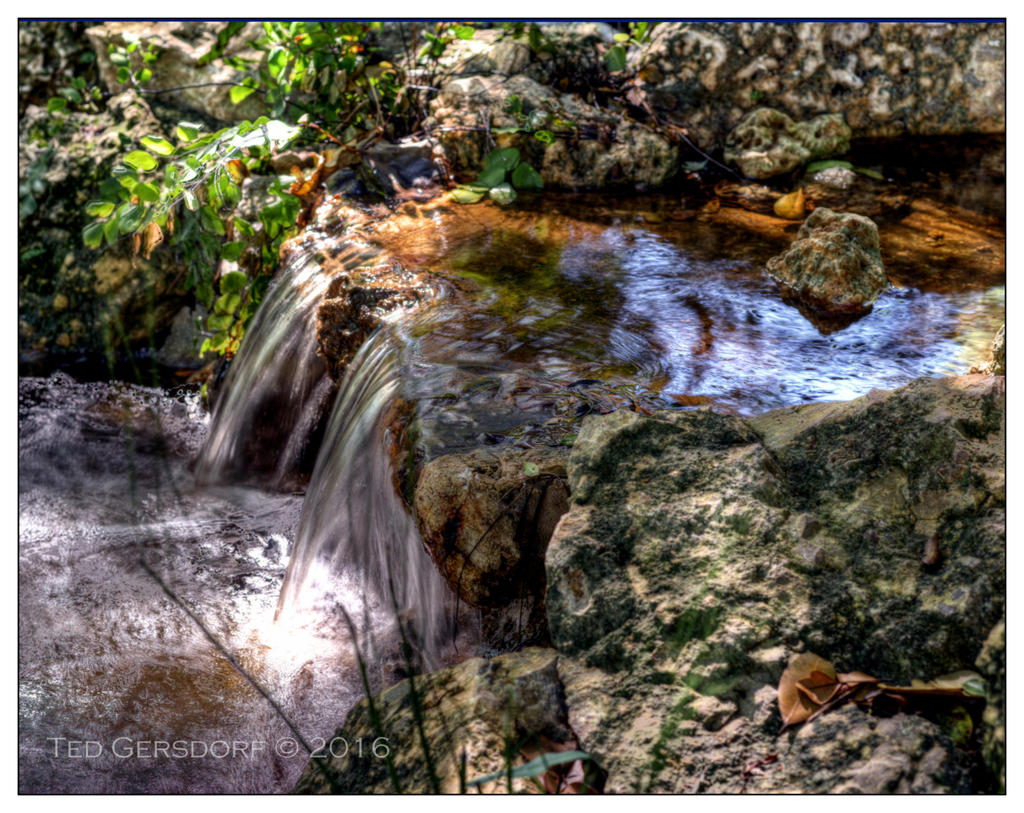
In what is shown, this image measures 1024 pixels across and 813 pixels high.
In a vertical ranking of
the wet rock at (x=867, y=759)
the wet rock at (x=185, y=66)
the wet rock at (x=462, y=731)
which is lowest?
the wet rock at (x=462, y=731)

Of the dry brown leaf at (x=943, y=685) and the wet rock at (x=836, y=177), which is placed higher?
the wet rock at (x=836, y=177)

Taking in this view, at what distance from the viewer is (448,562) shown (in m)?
1.80

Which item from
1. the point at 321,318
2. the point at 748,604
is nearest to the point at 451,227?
the point at 321,318

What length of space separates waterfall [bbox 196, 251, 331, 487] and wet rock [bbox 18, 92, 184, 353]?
42.3 inches

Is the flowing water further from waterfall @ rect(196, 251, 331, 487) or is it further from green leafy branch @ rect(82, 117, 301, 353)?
green leafy branch @ rect(82, 117, 301, 353)

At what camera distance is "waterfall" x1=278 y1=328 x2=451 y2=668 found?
1.94 meters

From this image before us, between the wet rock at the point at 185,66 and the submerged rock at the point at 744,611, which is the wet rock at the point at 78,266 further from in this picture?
the submerged rock at the point at 744,611

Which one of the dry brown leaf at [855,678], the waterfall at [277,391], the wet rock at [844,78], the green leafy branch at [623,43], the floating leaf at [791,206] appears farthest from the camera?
the wet rock at [844,78]

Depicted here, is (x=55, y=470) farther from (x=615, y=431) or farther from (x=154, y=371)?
(x=615, y=431)

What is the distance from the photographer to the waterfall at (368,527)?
1940 millimetres

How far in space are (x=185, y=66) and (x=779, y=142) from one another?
2.88 m

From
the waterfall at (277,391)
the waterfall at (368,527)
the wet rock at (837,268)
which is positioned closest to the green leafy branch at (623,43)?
the wet rock at (837,268)

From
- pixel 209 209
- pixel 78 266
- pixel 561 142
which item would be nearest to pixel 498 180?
pixel 561 142

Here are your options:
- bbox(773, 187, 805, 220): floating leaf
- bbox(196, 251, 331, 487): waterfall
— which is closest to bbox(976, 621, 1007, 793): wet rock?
bbox(196, 251, 331, 487): waterfall
